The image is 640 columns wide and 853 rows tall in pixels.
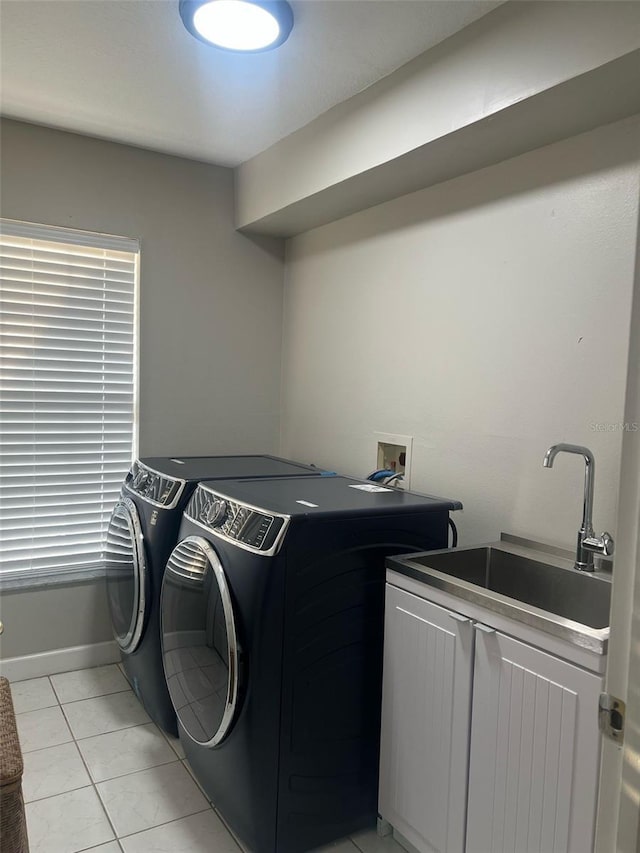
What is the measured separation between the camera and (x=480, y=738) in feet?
5.00

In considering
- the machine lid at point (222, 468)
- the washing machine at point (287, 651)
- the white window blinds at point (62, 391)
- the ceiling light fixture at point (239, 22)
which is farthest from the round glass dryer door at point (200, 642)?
the ceiling light fixture at point (239, 22)

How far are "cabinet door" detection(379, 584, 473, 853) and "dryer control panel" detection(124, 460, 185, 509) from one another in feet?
2.93

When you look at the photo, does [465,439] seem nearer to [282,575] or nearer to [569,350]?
[569,350]

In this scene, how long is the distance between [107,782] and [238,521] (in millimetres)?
1086

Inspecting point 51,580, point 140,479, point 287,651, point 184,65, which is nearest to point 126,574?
point 140,479

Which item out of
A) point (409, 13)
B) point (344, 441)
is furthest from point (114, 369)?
point (409, 13)

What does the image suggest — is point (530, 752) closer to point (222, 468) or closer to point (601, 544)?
point (601, 544)

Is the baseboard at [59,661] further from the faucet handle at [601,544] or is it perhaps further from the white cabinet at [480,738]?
the faucet handle at [601,544]

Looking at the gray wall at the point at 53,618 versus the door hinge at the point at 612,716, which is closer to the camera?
the door hinge at the point at 612,716

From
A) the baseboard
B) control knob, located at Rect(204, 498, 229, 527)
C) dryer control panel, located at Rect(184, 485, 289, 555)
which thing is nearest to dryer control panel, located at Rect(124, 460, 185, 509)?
dryer control panel, located at Rect(184, 485, 289, 555)

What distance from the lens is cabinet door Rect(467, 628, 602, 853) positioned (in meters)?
1.28

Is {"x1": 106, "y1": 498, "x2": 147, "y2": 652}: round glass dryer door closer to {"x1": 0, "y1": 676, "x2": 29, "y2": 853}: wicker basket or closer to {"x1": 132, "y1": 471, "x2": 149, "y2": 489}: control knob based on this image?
Result: {"x1": 132, "y1": 471, "x2": 149, "y2": 489}: control knob

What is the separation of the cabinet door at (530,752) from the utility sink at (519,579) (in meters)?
0.11

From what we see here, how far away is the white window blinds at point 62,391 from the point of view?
2738 millimetres
